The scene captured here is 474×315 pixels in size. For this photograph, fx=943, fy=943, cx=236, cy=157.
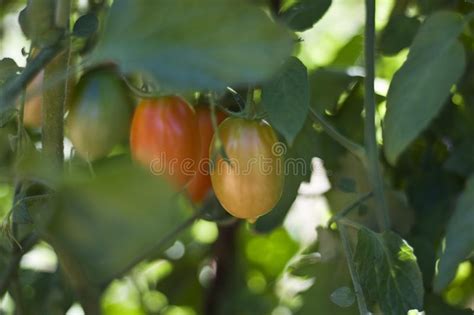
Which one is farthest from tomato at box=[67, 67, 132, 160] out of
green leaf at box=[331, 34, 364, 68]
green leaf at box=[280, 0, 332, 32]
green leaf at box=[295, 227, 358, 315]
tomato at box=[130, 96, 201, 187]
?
green leaf at box=[331, 34, 364, 68]

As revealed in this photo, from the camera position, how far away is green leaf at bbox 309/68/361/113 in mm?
839

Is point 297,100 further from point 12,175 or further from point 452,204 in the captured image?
point 452,204

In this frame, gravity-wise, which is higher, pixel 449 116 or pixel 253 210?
pixel 253 210

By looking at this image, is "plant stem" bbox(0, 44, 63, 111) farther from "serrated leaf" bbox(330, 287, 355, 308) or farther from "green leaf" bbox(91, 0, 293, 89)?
"serrated leaf" bbox(330, 287, 355, 308)

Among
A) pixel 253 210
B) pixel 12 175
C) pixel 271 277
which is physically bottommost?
pixel 271 277

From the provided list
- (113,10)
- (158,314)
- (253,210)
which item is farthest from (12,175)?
(158,314)

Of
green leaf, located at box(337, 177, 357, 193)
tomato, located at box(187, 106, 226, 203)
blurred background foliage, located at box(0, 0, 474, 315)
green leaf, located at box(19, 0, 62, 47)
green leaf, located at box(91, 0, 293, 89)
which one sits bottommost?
blurred background foliage, located at box(0, 0, 474, 315)

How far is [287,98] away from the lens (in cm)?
57

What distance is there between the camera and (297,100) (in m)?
0.57

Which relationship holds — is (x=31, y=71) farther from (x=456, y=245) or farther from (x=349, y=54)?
(x=349, y=54)

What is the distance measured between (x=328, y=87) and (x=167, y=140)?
0.26m

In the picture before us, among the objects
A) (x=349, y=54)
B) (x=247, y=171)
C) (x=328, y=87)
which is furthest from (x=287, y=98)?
(x=349, y=54)

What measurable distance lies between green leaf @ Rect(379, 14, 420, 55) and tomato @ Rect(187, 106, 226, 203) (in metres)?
0.19

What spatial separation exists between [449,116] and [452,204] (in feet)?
0.27
